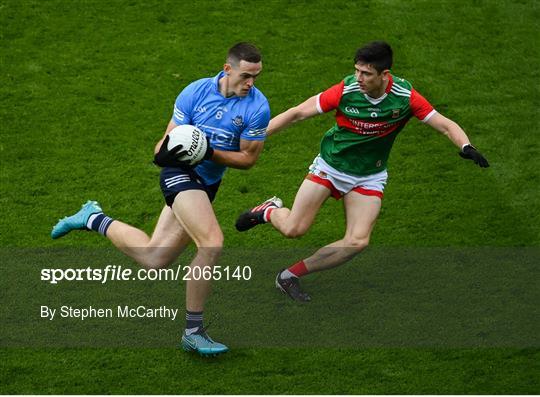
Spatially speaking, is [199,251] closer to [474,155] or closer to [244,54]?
[244,54]

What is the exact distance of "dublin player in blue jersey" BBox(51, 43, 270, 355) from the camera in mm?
8656

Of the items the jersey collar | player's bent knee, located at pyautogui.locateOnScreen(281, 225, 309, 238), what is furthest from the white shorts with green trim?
the jersey collar

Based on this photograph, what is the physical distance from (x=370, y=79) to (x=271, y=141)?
2.97 m

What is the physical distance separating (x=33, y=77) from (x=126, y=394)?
17.0 feet

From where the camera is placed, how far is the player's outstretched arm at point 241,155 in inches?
345

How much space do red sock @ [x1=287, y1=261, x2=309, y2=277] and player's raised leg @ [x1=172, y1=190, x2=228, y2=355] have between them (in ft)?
3.66

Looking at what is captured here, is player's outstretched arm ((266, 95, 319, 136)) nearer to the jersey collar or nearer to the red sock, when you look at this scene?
the jersey collar

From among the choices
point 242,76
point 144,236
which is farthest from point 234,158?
point 144,236

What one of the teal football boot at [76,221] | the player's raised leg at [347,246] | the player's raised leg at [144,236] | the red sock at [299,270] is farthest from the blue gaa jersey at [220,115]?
the red sock at [299,270]

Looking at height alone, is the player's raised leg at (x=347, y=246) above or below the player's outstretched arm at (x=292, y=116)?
below

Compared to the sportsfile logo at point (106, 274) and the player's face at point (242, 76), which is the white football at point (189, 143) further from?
the sportsfile logo at point (106, 274)

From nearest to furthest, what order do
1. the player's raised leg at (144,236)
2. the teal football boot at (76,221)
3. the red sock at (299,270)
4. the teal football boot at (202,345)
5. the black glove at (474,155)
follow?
1. the black glove at (474,155)
2. the teal football boot at (202,345)
3. the player's raised leg at (144,236)
4. the teal football boot at (76,221)
5. the red sock at (299,270)

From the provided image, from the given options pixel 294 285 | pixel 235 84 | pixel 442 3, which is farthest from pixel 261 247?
pixel 442 3

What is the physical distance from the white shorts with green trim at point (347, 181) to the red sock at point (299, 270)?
701mm
